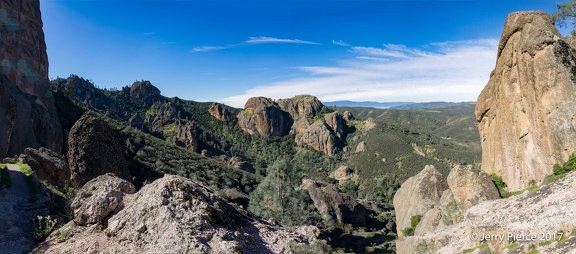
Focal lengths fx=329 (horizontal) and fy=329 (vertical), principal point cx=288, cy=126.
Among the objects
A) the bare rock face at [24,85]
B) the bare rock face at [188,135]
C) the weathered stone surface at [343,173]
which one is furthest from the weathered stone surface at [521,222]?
the weathered stone surface at [343,173]

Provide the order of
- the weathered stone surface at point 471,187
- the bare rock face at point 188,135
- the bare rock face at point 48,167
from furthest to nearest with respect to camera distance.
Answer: the bare rock face at point 188,135 < the weathered stone surface at point 471,187 < the bare rock face at point 48,167

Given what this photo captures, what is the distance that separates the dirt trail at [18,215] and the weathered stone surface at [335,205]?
214 ft

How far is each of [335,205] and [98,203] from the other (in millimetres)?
75187

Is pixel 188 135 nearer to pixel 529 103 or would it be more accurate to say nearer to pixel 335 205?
pixel 335 205

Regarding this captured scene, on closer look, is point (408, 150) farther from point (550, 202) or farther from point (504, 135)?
point (550, 202)

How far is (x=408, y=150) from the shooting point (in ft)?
588

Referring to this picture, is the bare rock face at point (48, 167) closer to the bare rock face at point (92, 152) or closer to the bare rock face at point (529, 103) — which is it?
the bare rock face at point (92, 152)

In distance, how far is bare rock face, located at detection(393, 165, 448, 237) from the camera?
132 feet

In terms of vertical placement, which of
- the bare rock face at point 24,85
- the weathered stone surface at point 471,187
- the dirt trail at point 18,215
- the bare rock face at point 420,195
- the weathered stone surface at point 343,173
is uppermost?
the bare rock face at point 24,85

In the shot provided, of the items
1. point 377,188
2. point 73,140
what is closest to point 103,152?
point 73,140

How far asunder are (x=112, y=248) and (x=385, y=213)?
101m

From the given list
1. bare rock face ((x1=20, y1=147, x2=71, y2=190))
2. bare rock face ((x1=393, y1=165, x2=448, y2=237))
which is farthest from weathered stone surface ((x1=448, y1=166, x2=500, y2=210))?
bare rock face ((x1=20, y1=147, x2=71, y2=190))

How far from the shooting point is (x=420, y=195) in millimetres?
40906

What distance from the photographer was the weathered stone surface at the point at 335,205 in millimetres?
78125
